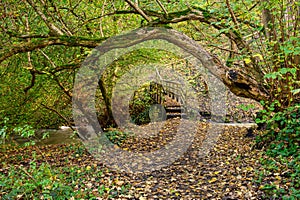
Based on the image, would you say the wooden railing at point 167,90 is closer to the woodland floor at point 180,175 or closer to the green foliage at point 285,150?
the woodland floor at point 180,175

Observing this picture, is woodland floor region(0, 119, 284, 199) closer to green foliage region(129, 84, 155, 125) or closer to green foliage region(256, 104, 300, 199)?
green foliage region(256, 104, 300, 199)

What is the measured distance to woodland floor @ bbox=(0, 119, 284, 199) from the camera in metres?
3.33

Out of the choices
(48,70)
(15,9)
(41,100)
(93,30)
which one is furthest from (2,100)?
(93,30)

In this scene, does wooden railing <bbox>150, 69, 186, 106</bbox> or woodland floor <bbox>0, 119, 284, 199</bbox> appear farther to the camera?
wooden railing <bbox>150, 69, 186, 106</bbox>

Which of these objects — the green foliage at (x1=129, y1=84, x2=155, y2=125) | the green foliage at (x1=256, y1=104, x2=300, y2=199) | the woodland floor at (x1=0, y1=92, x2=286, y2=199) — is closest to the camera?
the green foliage at (x1=256, y1=104, x2=300, y2=199)

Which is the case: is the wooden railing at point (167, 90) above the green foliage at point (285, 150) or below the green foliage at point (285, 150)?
above

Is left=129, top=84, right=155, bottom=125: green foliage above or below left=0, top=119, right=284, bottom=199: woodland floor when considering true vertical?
above

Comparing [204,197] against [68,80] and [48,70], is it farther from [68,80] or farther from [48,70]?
[68,80]

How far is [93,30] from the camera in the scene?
242 inches

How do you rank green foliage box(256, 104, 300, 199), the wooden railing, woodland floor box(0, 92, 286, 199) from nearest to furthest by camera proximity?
green foliage box(256, 104, 300, 199) → woodland floor box(0, 92, 286, 199) → the wooden railing

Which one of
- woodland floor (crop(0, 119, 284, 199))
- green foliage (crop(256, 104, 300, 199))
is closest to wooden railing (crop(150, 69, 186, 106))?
woodland floor (crop(0, 119, 284, 199))

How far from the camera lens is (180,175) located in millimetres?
4039

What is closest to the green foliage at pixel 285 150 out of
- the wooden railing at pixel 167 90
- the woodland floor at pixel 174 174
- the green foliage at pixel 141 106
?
the woodland floor at pixel 174 174

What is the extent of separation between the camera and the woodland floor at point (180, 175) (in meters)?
3.33
